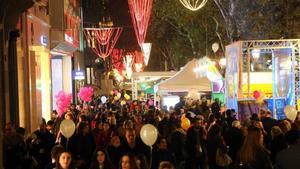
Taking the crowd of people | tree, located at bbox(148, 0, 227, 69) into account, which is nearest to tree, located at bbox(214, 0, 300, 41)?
tree, located at bbox(148, 0, 227, 69)

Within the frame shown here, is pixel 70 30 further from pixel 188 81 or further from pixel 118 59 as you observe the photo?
pixel 118 59

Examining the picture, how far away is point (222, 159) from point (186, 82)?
16040 mm

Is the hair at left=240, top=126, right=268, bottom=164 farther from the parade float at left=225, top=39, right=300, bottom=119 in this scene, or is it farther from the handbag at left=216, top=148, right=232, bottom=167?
the parade float at left=225, top=39, right=300, bottom=119

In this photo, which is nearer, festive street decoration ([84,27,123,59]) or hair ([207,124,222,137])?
hair ([207,124,222,137])

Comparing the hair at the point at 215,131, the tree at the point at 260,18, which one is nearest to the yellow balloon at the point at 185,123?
the hair at the point at 215,131

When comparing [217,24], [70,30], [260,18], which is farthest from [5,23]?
[217,24]

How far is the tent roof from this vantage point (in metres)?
27.5

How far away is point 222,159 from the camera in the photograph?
11766 mm

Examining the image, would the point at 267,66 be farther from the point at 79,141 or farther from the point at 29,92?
the point at 79,141

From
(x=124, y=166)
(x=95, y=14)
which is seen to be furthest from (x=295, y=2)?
(x=95, y=14)

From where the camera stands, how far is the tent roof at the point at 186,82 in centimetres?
2747

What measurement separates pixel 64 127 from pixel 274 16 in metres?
21.7

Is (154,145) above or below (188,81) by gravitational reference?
below

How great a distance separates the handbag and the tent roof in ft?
50.9
